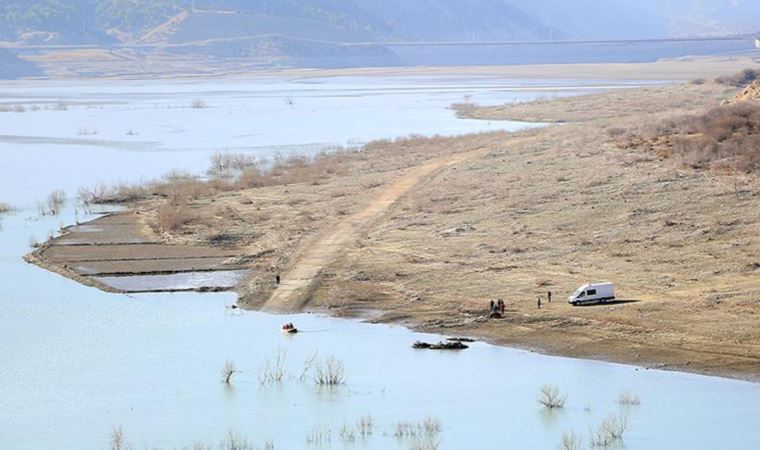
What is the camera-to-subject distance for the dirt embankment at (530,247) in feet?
104

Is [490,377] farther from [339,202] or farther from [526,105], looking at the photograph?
[526,105]

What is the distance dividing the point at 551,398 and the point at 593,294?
7167mm

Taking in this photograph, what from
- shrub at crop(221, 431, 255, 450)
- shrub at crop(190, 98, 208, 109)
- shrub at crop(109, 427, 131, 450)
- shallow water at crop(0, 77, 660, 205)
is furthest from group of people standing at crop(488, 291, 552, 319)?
shrub at crop(190, 98, 208, 109)

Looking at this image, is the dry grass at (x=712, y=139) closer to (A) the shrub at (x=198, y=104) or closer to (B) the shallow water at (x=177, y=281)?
(B) the shallow water at (x=177, y=281)

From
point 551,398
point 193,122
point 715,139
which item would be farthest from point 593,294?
point 193,122

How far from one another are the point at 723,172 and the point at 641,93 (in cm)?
5947

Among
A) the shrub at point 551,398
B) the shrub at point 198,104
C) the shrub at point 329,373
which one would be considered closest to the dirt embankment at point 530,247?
the shrub at point 551,398

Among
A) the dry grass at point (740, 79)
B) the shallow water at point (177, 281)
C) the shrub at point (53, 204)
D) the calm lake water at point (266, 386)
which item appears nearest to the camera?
the calm lake water at point (266, 386)

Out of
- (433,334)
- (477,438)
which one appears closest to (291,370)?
(433,334)

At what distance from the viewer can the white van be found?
109ft

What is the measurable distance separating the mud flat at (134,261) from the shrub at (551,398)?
1400 cm

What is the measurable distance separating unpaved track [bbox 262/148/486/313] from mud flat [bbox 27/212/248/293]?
185cm

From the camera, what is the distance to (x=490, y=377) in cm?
2894

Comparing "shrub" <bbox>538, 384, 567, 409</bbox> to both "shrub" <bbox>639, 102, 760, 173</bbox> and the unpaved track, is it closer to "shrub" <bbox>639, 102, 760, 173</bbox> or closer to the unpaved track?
the unpaved track
